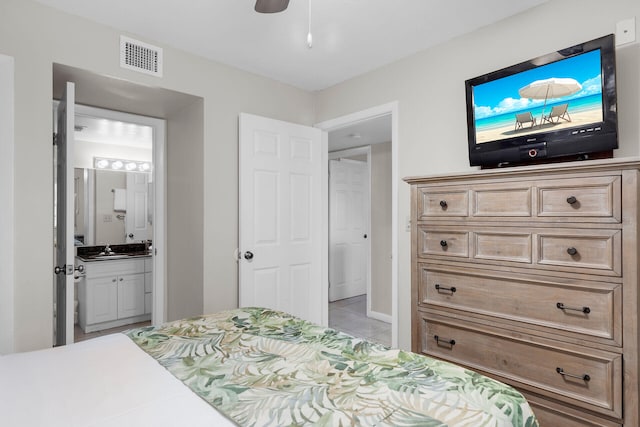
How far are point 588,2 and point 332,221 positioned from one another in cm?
399

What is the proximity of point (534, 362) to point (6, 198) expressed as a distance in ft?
9.72

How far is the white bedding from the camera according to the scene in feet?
3.19

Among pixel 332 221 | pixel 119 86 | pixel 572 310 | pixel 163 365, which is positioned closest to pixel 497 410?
pixel 572 310

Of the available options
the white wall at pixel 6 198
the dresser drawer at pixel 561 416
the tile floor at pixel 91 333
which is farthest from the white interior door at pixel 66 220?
the dresser drawer at pixel 561 416

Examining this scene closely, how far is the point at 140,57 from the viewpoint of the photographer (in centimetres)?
256

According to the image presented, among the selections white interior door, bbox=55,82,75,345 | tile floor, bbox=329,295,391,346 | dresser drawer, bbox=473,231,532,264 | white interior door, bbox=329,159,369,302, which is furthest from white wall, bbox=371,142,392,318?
white interior door, bbox=55,82,75,345

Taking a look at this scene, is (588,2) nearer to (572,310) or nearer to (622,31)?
(622,31)

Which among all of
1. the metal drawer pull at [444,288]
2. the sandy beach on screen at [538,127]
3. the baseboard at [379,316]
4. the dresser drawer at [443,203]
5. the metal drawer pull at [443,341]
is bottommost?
the baseboard at [379,316]

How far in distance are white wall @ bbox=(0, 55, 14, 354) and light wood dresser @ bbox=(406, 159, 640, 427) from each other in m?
2.40

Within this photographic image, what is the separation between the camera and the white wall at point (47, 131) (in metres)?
2.13

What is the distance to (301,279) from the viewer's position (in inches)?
135

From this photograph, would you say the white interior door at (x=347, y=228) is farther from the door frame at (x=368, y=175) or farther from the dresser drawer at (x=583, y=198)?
the dresser drawer at (x=583, y=198)

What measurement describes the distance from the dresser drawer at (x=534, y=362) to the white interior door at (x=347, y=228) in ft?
11.3

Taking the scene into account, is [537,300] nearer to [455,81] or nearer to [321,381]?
[321,381]
